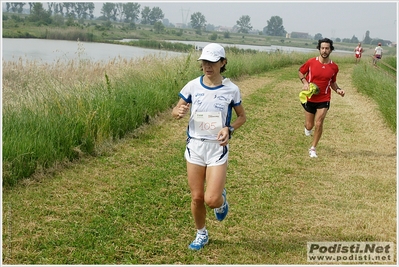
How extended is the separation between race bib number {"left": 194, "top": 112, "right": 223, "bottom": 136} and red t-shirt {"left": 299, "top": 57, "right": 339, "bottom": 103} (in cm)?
433

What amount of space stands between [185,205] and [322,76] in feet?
12.2

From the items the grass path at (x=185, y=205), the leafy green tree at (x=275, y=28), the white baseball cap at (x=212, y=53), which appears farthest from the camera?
the leafy green tree at (x=275, y=28)

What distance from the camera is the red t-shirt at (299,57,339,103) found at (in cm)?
819

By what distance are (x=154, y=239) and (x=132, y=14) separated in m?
35.4

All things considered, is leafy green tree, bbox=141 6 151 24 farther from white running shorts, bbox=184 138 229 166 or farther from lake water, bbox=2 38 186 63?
white running shorts, bbox=184 138 229 166

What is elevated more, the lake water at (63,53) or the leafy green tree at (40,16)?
the leafy green tree at (40,16)

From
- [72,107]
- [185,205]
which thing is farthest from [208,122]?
[72,107]

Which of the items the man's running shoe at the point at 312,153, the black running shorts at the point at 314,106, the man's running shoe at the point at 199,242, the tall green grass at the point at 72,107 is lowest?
the man's running shoe at the point at 312,153

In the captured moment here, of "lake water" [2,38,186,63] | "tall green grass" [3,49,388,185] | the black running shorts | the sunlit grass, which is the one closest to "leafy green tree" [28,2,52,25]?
"lake water" [2,38,186,63]

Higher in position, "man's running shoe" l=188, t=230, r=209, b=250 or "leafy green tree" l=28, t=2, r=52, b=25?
"leafy green tree" l=28, t=2, r=52, b=25

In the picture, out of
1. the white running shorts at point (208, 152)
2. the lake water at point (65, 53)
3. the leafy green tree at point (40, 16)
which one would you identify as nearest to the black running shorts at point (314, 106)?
the white running shorts at point (208, 152)

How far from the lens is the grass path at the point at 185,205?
4617mm

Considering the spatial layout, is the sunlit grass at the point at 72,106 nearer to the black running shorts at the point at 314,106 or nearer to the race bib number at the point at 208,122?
the race bib number at the point at 208,122

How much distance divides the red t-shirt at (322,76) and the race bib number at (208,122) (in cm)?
433
